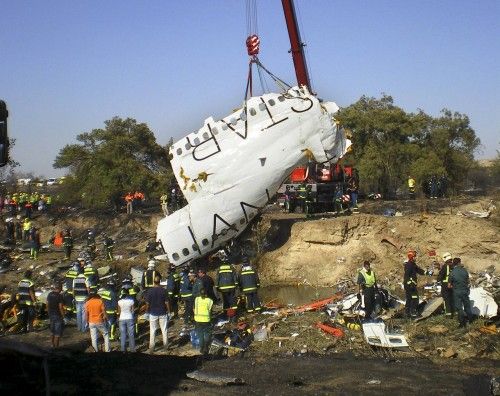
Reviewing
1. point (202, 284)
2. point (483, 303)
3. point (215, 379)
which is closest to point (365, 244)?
point (483, 303)

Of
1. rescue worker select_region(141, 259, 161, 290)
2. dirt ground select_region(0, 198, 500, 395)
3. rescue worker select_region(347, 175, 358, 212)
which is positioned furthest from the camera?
rescue worker select_region(347, 175, 358, 212)

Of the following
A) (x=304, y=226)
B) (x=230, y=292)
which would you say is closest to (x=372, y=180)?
(x=304, y=226)

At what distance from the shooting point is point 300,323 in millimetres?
15258

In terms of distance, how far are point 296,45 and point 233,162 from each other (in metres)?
9.65

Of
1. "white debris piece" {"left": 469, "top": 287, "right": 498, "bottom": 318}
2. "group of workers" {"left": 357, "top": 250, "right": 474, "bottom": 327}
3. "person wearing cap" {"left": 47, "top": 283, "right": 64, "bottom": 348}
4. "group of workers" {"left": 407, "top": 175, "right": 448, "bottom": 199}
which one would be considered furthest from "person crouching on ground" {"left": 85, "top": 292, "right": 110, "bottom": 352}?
"group of workers" {"left": 407, "top": 175, "right": 448, "bottom": 199}

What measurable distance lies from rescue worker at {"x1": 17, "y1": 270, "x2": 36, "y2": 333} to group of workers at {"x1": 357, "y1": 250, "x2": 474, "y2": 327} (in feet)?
30.0

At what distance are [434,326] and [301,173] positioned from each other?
15587 mm

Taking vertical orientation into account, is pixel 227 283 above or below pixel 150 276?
below

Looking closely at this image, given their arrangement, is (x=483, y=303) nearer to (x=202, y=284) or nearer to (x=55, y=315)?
(x=202, y=284)

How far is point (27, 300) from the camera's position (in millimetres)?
16719

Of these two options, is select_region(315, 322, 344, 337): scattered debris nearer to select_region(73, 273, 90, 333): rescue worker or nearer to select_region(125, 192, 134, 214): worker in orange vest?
select_region(73, 273, 90, 333): rescue worker

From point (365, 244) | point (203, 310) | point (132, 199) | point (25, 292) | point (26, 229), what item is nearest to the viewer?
point (203, 310)

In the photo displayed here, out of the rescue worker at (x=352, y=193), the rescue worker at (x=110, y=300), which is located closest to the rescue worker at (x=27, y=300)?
the rescue worker at (x=110, y=300)

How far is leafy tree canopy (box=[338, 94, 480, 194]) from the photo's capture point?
117ft
